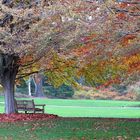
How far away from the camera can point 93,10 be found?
11.9 metres

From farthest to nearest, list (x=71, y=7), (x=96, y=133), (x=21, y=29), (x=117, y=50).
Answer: (x=21, y=29) → (x=96, y=133) → (x=117, y=50) → (x=71, y=7)

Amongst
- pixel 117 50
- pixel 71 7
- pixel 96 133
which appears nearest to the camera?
pixel 71 7

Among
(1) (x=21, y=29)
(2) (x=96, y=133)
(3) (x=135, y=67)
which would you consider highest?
(1) (x=21, y=29)

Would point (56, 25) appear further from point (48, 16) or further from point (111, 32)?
point (111, 32)

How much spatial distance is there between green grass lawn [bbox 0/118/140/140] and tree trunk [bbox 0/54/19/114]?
4332 millimetres

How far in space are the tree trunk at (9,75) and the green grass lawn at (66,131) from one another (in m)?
4.33

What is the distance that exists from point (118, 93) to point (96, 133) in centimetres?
5307

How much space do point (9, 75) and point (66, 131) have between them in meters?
8.05

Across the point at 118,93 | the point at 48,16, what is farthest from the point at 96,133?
the point at 118,93

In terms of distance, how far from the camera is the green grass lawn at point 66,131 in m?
13.7

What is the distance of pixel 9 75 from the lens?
22688 millimetres

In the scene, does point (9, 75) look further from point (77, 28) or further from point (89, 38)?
point (77, 28)

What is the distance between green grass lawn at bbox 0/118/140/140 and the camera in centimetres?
1368

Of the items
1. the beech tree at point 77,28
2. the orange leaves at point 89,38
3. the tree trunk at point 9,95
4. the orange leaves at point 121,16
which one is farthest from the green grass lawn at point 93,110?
the orange leaves at point 121,16
